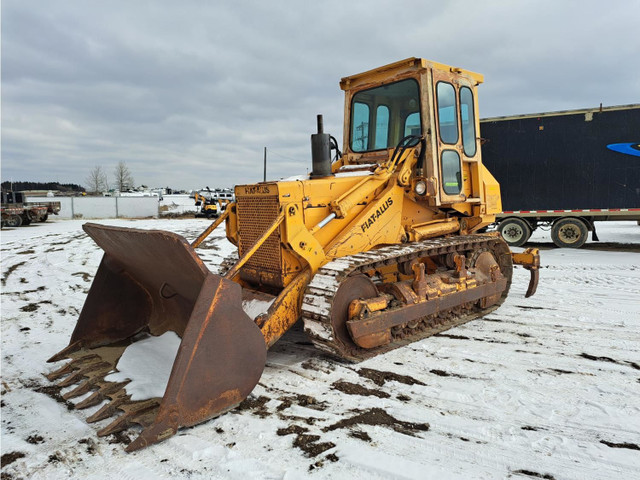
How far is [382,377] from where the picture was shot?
389 centimetres

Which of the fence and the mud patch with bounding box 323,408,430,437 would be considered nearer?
the mud patch with bounding box 323,408,430,437

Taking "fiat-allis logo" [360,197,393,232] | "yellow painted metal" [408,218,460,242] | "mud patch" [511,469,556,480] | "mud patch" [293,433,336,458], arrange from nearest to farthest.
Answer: "mud patch" [511,469,556,480] < "mud patch" [293,433,336,458] < "fiat-allis logo" [360,197,393,232] < "yellow painted metal" [408,218,460,242]

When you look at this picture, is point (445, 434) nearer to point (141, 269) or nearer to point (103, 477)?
point (103, 477)

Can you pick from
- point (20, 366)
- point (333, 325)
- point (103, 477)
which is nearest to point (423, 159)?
point (333, 325)

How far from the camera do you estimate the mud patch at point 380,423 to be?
9.96 feet

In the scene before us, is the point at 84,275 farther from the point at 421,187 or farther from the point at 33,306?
the point at 421,187

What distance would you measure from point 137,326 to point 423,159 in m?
3.55

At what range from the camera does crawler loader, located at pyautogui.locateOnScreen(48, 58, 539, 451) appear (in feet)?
10.2

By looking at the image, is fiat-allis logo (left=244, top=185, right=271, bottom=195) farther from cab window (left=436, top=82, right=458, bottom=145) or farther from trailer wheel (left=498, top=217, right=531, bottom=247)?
trailer wheel (left=498, top=217, right=531, bottom=247)

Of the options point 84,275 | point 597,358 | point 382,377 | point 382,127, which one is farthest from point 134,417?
point 84,275

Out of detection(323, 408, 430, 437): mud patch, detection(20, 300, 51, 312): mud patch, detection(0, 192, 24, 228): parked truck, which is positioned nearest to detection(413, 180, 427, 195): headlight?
detection(323, 408, 430, 437): mud patch

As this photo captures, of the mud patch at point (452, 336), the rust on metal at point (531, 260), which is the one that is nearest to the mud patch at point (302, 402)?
the mud patch at point (452, 336)

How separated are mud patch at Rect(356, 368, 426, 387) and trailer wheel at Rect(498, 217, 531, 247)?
10342mm

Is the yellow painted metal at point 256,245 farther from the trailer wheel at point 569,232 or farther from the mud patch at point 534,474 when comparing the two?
the trailer wheel at point 569,232
